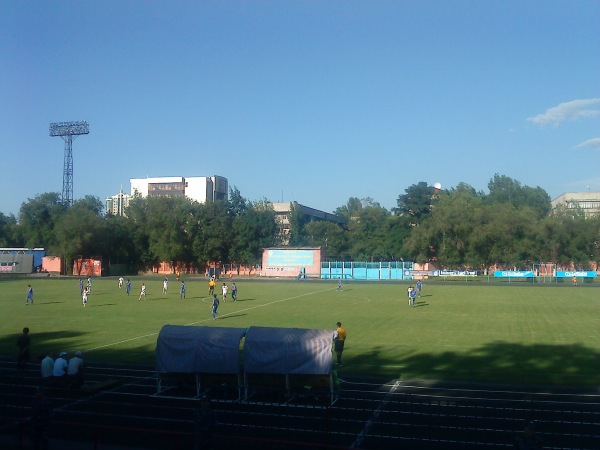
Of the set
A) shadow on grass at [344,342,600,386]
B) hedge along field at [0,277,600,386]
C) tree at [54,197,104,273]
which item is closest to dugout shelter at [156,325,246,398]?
hedge along field at [0,277,600,386]

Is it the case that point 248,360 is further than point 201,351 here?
No

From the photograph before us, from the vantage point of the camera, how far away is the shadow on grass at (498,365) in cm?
1992

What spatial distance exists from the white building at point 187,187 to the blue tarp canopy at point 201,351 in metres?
135

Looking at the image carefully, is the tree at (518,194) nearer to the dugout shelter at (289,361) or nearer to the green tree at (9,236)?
the green tree at (9,236)

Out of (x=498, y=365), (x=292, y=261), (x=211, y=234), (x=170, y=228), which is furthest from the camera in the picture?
(x=211, y=234)

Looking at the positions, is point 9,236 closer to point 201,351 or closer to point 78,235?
point 78,235

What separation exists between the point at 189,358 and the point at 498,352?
1344 centimetres

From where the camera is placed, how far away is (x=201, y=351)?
1797 centimetres

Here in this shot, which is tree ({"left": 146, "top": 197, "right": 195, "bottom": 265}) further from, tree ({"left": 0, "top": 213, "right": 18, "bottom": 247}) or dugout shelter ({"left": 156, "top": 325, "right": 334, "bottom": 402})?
dugout shelter ({"left": 156, "top": 325, "right": 334, "bottom": 402})

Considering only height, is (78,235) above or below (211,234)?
below

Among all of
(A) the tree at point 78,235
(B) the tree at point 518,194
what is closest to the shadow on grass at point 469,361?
(A) the tree at point 78,235

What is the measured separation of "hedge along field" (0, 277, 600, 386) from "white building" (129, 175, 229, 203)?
103397 millimetres

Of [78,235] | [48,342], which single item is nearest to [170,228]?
[78,235]

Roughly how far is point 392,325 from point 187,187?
436 feet
